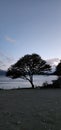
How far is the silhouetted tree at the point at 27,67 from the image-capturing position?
33.3 m

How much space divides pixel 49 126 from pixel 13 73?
28023mm

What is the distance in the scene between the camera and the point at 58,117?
6.84m

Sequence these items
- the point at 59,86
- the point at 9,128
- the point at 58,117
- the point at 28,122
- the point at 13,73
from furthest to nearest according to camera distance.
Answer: the point at 13,73
the point at 59,86
the point at 58,117
the point at 28,122
the point at 9,128

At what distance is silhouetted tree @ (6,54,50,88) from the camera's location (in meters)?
33.3

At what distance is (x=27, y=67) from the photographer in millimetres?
33500

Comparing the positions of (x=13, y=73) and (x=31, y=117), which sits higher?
A: (x=13, y=73)

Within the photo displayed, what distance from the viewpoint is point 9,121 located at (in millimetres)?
6281

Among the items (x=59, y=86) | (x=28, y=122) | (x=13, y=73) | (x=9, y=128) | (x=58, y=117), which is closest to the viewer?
(x=9, y=128)

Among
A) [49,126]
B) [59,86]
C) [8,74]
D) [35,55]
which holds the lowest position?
[49,126]

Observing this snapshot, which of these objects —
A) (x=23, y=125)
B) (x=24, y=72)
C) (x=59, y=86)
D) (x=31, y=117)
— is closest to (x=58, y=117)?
(x=31, y=117)

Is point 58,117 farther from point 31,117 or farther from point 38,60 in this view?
point 38,60

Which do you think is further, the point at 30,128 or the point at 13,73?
the point at 13,73

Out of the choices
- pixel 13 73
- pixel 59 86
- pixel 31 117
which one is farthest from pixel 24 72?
pixel 31 117

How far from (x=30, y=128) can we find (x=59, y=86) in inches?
907
